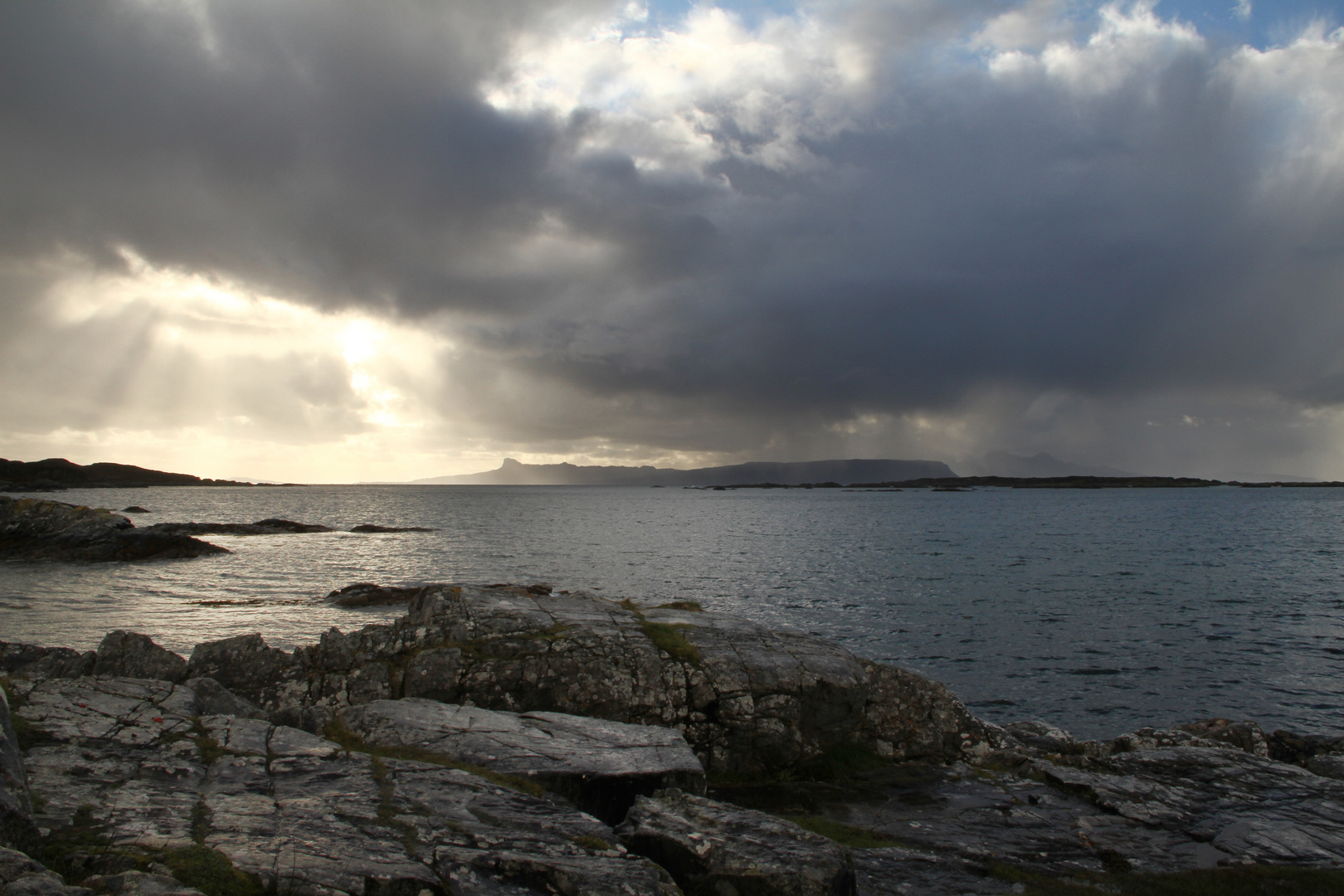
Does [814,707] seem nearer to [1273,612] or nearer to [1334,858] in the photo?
[1334,858]

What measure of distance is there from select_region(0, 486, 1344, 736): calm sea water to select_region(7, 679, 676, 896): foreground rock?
19.6m

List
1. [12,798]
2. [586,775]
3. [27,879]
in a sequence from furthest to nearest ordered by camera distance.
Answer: [586,775], [12,798], [27,879]

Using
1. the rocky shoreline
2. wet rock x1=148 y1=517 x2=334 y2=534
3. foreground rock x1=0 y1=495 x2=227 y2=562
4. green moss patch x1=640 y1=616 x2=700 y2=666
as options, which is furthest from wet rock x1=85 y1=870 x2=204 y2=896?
wet rock x1=148 y1=517 x2=334 y2=534

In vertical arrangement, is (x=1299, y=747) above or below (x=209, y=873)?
below

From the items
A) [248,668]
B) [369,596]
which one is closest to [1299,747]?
[248,668]

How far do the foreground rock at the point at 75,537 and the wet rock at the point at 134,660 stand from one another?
49.8 m

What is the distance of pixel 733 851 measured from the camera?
7.32 m

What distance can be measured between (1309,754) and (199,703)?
22.7 m

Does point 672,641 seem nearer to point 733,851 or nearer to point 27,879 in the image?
point 733,851

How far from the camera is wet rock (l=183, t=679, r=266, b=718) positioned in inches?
440

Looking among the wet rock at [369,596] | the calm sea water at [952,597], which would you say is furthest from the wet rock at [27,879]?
the wet rock at [369,596]

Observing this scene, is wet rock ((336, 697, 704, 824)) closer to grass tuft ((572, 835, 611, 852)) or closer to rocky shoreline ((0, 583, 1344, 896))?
rocky shoreline ((0, 583, 1344, 896))

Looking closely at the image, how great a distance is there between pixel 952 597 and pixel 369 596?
3506cm

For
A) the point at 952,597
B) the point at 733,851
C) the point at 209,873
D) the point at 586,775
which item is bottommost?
the point at 952,597
